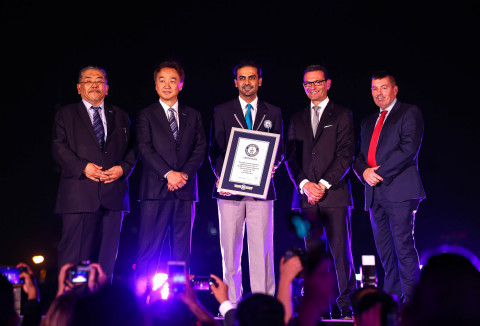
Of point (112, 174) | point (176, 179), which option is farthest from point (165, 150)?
point (112, 174)

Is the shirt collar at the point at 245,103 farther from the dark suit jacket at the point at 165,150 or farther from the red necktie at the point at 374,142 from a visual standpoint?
the red necktie at the point at 374,142

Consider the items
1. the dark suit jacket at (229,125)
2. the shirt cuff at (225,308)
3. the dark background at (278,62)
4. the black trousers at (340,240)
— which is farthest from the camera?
the dark background at (278,62)

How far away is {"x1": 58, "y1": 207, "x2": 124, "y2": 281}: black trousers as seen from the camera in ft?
16.0

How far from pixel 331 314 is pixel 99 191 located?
7.76 feet

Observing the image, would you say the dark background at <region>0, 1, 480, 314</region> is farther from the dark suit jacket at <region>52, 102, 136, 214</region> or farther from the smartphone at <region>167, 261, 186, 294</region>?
the smartphone at <region>167, 261, 186, 294</region>

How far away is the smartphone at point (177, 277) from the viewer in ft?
10.4

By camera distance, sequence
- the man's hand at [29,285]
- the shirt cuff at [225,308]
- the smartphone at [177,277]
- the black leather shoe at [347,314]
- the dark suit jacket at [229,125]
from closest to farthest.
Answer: the man's hand at [29,285] → the shirt cuff at [225,308] → the smartphone at [177,277] → the black leather shoe at [347,314] → the dark suit jacket at [229,125]

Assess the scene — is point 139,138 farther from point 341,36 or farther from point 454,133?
point 454,133

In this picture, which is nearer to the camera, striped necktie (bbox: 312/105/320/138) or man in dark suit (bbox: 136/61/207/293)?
man in dark suit (bbox: 136/61/207/293)

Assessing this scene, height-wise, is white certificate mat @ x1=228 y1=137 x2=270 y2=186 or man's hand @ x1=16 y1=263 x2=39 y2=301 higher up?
white certificate mat @ x1=228 y1=137 x2=270 y2=186

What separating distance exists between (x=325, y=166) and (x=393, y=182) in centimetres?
67

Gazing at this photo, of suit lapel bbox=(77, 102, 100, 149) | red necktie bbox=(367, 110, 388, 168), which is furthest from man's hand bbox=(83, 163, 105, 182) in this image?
red necktie bbox=(367, 110, 388, 168)

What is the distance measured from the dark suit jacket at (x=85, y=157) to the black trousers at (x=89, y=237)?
90 millimetres

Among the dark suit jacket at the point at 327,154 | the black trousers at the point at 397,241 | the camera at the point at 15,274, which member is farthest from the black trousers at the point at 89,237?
the black trousers at the point at 397,241
